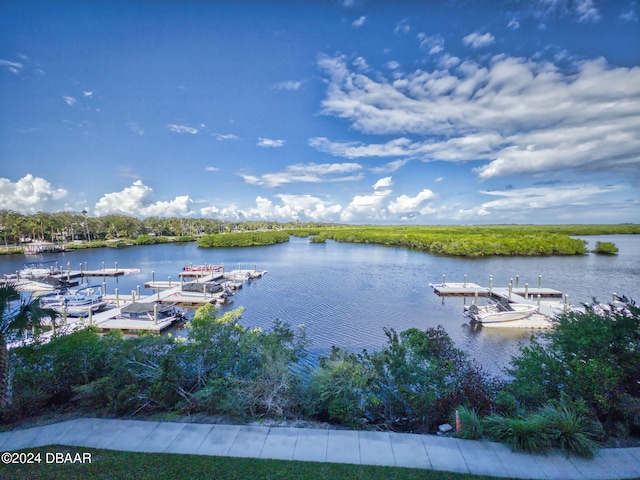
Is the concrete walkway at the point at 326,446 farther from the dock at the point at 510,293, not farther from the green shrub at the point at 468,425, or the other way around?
the dock at the point at 510,293

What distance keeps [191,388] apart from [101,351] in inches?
102

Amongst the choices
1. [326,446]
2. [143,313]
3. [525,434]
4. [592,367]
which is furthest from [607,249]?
[326,446]

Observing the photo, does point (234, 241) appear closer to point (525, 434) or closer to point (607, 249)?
point (607, 249)

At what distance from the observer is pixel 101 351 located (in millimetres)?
8570

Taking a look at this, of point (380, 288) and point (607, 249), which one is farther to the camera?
point (607, 249)

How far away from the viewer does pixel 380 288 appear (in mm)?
35594

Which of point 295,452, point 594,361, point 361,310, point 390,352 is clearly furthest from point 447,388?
point 361,310

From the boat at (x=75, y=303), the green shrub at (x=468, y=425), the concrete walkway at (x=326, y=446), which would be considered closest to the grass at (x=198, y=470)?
the concrete walkway at (x=326, y=446)

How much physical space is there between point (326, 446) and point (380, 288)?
30.0 m

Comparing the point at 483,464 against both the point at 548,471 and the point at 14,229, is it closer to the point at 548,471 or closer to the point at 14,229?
the point at 548,471

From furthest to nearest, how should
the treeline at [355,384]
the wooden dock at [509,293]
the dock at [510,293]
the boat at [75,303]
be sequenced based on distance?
the dock at [510,293]
the wooden dock at [509,293]
the boat at [75,303]
the treeline at [355,384]

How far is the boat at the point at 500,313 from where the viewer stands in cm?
2386

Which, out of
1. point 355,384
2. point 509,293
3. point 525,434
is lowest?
point 509,293

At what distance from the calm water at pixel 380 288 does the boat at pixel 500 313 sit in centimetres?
97
